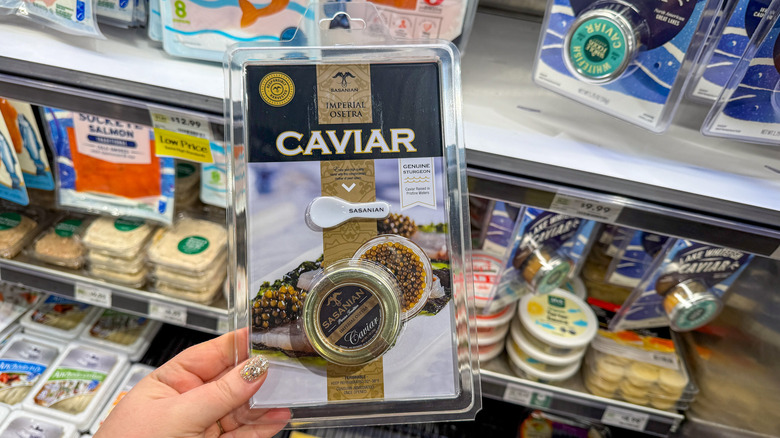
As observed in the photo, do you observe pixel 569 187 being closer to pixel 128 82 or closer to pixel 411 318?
pixel 411 318

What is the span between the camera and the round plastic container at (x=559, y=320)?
1.21 meters

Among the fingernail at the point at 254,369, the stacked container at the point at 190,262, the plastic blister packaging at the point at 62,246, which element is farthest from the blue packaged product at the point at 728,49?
the plastic blister packaging at the point at 62,246

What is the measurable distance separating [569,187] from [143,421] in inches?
30.8

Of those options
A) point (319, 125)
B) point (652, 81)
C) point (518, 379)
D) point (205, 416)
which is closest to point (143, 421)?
point (205, 416)

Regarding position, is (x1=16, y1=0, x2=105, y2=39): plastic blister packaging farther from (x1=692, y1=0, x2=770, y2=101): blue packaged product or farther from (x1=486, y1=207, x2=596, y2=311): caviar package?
(x1=692, y1=0, x2=770, y2=101): blue packaged product

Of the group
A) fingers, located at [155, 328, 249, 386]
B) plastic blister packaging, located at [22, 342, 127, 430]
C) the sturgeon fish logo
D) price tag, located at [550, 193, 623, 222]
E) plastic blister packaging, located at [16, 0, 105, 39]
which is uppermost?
the sturgeon fish logo

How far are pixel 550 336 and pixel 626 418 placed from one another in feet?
1.00

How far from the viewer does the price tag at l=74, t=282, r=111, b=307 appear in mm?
1353

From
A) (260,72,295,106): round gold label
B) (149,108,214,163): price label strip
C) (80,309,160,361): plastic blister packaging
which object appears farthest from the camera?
(80,309,160,361): plastic blister packaging

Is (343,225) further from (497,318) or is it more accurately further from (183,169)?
(183,169)

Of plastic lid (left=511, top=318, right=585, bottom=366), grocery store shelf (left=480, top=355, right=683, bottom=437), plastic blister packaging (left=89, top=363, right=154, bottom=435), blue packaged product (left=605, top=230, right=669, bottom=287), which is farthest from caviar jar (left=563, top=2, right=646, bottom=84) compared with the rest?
plastic blister packaging (left=89, top=363, right=154, bottom=435)

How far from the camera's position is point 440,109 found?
0.71 m

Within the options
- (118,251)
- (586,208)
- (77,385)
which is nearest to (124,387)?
(77,385)

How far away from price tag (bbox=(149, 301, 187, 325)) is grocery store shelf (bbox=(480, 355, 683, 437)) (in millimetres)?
804
